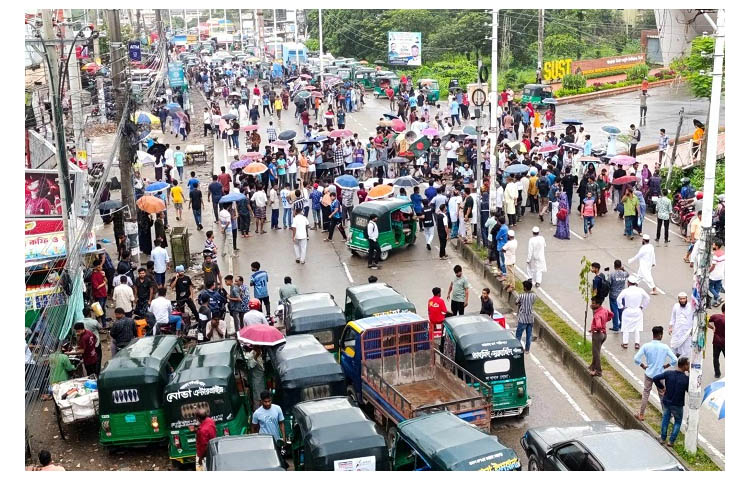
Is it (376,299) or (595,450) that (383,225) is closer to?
(376,299)

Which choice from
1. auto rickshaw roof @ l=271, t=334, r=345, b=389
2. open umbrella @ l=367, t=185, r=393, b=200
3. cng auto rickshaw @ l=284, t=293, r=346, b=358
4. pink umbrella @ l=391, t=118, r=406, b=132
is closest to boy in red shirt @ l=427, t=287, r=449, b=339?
cng auto rickshaw @ l=284, t=293, r=346, b=358

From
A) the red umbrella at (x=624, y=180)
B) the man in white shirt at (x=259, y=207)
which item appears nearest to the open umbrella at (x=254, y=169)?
the man in white shirt at (x=259, y=207)

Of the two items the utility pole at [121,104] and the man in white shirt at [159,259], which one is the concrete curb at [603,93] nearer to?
the utility pole at [121,104]

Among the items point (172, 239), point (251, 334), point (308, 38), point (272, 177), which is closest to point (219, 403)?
point (251, 334)

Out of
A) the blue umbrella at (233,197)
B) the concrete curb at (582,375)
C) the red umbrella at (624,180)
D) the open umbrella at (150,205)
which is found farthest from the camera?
the red umbrella at (624,180)

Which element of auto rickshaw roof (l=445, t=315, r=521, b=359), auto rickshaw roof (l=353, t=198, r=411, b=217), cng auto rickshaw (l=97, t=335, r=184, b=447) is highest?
auto rickshaw roof (l=353, t=198, r=411, b=217)

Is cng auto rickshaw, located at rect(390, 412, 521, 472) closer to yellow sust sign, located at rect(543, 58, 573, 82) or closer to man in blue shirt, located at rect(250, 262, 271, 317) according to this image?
man in blue shirt, located at rect(250, 262, 271, 317)

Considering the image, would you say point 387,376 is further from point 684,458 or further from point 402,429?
point 684,458
